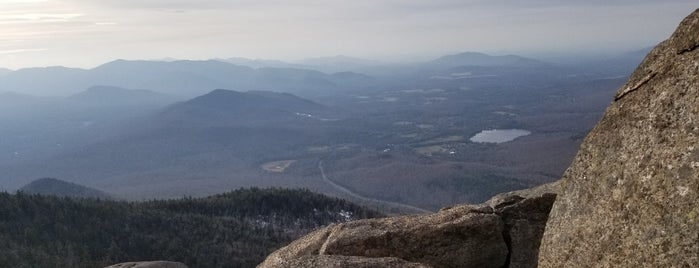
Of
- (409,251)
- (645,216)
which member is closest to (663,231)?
(645,216)

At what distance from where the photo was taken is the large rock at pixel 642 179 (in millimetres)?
8984

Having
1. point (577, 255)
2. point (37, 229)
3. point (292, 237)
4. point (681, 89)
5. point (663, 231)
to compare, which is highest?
point (681, 89)

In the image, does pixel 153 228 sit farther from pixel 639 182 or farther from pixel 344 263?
pixel 639 182

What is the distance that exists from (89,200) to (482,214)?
99.5 meters

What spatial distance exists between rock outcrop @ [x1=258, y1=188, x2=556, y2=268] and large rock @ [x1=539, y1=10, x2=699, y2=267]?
6.17 metres

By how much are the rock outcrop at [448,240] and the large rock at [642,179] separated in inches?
243

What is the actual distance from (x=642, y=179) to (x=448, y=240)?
8831mm

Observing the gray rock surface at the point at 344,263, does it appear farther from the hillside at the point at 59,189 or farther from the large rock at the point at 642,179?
the hillside at the point at 59,189

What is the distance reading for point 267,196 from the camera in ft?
399

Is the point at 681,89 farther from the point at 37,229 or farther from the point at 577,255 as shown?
the point at 37,229

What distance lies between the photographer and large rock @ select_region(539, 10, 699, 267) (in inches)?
354

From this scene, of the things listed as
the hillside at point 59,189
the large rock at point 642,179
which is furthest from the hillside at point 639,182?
the hillside at point 59,189

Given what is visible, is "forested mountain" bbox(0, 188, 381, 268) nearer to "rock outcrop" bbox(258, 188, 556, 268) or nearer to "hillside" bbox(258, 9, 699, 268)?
"rock outcrop" bbox(258, 188, 556, 268)

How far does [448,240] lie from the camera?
1808 centimetres
